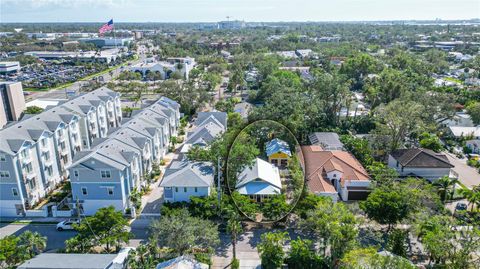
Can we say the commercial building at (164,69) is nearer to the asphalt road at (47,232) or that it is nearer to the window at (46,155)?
the window at (46,155)

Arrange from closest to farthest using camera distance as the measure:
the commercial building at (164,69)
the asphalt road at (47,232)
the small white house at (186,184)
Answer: the asphalt road at (47,232) → the small white house at (186,184) → the commercial building at (164,69)

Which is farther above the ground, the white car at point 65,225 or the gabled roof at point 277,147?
the gabled roof at point 277,147

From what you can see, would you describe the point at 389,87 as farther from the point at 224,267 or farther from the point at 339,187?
the point at 224,267

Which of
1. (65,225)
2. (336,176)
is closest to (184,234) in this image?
(65,225)

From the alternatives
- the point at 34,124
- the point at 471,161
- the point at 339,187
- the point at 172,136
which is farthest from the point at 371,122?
the point at 34,124

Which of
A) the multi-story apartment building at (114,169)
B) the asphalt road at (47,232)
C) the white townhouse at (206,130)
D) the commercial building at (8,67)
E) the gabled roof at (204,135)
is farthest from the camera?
the commercial building at (8,67)

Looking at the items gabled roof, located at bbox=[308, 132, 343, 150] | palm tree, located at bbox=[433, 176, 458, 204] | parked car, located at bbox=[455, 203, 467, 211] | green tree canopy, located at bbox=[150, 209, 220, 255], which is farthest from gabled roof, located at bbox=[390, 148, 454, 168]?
green tree canopy, located at bbox=[150, 209, 220, 255]

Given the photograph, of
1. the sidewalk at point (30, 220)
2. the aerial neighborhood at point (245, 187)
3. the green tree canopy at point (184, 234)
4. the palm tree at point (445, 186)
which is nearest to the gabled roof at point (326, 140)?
the aerial neighborhood at point (245, 187)
